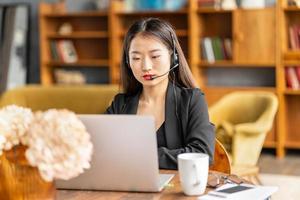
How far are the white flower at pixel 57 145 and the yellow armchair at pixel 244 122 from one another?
2.55m

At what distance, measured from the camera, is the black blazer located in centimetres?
221

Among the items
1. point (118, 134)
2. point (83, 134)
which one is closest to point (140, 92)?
point (118, 134)

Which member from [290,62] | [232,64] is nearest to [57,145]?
[290,62]

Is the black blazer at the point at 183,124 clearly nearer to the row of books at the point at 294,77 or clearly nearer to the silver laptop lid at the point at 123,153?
the silver laptop lid at the point at 123,153

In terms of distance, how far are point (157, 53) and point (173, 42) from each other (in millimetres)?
114

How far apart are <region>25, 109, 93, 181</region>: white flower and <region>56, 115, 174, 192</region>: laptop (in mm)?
254

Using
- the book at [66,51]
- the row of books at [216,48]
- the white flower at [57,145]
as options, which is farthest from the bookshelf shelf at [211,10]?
the white flower at [57,145]

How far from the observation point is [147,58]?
232 cm

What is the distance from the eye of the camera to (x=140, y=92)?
2533 millimetres

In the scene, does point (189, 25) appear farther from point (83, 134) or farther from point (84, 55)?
point (83, 134)

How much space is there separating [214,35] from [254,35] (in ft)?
1.66

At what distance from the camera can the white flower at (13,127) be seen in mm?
1555

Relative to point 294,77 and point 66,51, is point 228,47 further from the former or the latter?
point 66,51

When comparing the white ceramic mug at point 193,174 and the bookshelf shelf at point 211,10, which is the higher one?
the bookshelf shelf at point 211,10
